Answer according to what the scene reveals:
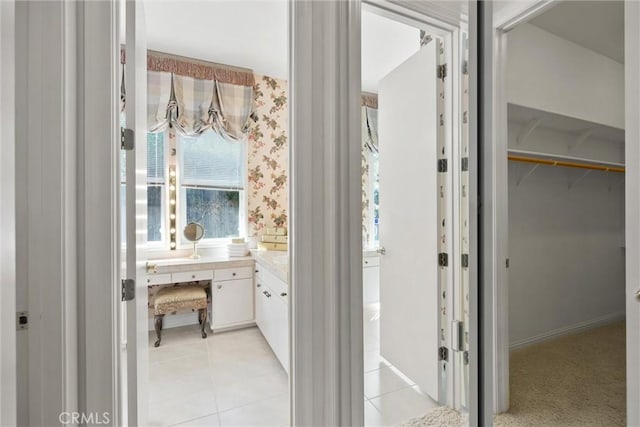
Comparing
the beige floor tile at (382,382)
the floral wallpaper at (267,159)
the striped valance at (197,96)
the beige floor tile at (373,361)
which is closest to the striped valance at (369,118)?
the floral wallpaper at (267,159)

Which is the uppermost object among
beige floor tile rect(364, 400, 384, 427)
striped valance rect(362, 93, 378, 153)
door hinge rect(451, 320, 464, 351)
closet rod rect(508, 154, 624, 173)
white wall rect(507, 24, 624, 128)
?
striped valance rect(362, 93, 378, 153)

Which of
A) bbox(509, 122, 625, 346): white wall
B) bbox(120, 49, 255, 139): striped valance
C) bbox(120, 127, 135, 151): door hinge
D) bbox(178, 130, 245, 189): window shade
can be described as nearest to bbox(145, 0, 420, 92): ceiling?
bbox(120, 49, 255, 139): striped valance

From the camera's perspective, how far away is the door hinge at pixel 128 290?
976 millimetres

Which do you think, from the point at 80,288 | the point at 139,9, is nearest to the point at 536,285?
the point at 80,288

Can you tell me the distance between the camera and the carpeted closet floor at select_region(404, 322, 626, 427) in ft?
2.18

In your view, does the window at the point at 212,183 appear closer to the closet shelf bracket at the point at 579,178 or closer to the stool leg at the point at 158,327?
the stool leg at the point at 158,327

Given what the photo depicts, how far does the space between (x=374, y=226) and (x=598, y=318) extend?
2569 mm

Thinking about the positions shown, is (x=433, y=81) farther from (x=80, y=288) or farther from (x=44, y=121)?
(x=80, y=288)

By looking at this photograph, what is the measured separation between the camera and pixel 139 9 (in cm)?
106

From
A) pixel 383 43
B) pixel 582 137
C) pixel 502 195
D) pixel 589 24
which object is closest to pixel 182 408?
pixel 502 195

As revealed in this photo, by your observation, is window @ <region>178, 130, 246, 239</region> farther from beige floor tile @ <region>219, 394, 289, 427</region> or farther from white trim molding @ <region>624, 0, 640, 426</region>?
white trim molding @ <region>624, 0, 640, 426</region>

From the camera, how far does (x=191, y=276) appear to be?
2549 mm

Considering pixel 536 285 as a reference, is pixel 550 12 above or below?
above

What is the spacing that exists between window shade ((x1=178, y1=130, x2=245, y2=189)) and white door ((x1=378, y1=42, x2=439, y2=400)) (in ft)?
5.81
